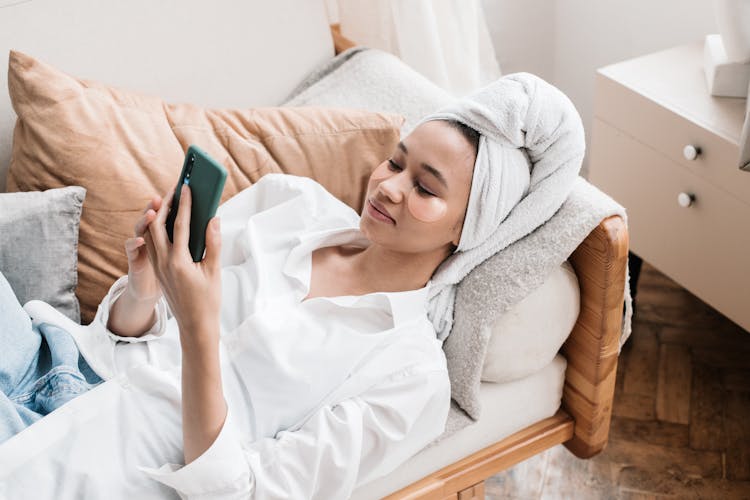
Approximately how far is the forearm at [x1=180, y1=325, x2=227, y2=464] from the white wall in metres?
1.62

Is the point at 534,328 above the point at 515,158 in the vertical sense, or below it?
below

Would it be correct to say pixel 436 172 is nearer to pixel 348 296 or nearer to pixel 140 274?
pixel 348 296

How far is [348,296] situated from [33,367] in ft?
1.60

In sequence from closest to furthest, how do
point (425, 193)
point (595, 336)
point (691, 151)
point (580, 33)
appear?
1. point (425, 193)
2. point (595, 336)
3. point (691, 151)
4. point (580, 33)

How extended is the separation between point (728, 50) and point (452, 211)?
829 mm

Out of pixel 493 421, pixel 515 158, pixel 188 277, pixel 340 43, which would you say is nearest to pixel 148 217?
pixel 188 277

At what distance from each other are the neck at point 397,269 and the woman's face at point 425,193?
54 mm

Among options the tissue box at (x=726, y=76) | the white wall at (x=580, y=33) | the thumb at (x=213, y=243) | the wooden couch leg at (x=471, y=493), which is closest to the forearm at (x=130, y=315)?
the thumb at (x=213, y=243)

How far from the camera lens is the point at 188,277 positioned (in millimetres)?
1081

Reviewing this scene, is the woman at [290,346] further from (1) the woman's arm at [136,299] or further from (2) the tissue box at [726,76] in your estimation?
(2) the tissue box at [726,76]

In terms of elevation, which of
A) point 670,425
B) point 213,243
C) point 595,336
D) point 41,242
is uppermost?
point 213,243

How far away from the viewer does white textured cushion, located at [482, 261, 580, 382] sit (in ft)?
4.40

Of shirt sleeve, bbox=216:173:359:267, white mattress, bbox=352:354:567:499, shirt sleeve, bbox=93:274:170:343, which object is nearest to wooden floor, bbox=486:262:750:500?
white mattress, bbox=352:354:567:499

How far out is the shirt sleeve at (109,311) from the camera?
135 centimetres
